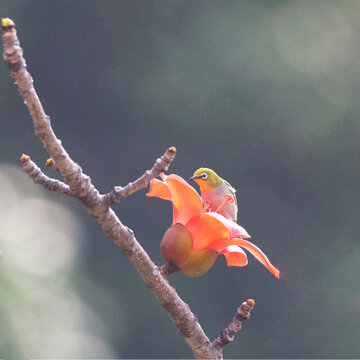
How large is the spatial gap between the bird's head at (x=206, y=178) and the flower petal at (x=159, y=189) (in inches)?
8.1

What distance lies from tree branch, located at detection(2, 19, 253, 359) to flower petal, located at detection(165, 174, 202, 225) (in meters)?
0.05

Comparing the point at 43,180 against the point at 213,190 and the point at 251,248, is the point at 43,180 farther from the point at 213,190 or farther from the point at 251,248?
the point at 213,190

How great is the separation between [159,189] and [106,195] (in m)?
0.11

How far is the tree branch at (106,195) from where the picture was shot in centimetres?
31

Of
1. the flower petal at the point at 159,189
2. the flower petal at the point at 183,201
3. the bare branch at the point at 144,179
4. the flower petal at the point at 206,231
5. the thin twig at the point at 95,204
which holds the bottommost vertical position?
the thin twig at the point at 95,204

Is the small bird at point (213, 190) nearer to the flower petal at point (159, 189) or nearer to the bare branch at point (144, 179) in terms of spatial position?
the flower petal at point (159, 189)

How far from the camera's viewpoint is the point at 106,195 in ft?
1.30

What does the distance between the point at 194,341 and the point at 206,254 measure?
0.08m

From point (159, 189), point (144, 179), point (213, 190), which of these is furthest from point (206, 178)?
point (144, 179)

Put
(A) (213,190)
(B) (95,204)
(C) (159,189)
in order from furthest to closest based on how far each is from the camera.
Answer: (A) (213,190) → (C) (159,189) → (B) (95,204)

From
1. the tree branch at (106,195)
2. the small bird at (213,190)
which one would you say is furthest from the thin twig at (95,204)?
the small bird at (213,190)

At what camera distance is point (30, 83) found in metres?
0.31

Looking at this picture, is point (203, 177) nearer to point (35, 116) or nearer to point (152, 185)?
point (152, 185)

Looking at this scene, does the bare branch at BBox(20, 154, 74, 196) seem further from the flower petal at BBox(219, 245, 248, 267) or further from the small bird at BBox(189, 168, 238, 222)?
the small bird at BBox(189, 168, 238, 222)
